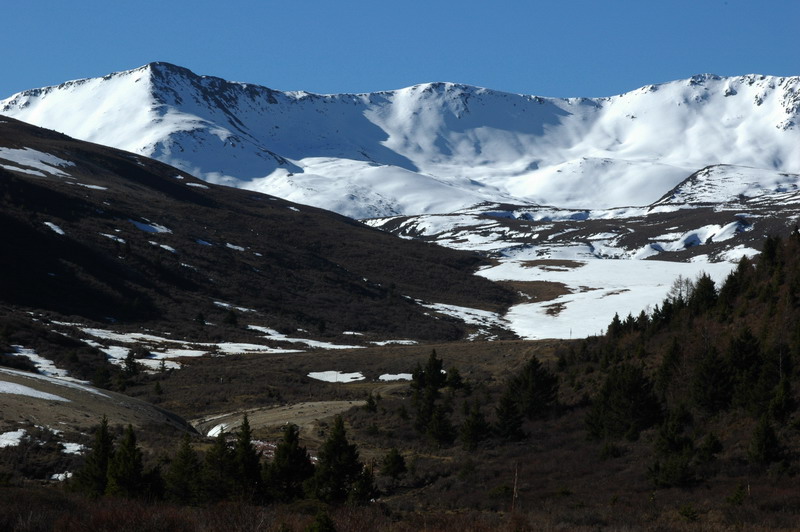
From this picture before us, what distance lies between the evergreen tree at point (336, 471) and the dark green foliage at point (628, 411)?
43.8ft

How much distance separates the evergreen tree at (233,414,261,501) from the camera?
21.8 m

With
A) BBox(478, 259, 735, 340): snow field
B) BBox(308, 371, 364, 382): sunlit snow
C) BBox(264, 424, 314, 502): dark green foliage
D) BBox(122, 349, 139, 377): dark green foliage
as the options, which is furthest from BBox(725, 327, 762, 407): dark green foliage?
BBox(478, 259, 735, 340): snow field

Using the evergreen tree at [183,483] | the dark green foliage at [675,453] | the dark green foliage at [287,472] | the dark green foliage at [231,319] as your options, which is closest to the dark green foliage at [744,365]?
the dark green foliage at [675,453]

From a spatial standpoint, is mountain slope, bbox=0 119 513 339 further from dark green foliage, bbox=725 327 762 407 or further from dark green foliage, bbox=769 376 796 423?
dark green foliage, bbox=769 376 796 423

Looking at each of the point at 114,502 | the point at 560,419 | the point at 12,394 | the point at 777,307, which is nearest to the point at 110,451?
the point at 114,502

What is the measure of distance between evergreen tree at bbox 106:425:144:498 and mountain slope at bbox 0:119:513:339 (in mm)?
62601

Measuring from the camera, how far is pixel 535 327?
105312 millimetres

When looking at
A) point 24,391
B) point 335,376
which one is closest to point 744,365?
point 24,391

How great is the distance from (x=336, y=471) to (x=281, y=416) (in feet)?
57.4

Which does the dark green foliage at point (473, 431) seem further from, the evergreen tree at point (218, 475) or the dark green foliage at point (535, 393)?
the evergreen tree at point (218, 475)

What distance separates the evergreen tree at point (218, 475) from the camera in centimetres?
2153

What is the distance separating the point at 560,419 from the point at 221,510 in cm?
2557

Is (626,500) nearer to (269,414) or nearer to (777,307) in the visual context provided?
(777,307)

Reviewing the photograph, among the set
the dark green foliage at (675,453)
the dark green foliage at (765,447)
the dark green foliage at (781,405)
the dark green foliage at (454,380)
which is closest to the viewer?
the dark green foliage at (675,453)
